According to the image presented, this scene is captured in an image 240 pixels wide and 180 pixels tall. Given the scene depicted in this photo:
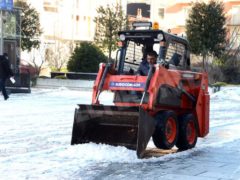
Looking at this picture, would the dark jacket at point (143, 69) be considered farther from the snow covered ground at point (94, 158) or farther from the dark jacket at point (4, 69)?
the dark jacket at point (4, 69)

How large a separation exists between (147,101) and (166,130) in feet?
2.55

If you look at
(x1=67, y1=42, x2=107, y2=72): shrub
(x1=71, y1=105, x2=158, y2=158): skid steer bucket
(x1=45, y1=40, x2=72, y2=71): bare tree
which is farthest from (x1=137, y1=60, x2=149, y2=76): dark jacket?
(x1=45, y1=40, x2=72, y2=71): bare tree

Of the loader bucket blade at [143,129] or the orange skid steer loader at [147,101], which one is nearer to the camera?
the loader bucket blade at [143,129]

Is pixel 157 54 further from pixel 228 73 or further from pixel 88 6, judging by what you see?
pixel 88 6

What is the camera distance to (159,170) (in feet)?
29.2

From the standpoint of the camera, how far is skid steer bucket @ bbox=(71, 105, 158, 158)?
9.66 meters

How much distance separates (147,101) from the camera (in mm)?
10141

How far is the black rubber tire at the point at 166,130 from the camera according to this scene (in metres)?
10.3

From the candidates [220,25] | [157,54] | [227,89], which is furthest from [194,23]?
[157,54]

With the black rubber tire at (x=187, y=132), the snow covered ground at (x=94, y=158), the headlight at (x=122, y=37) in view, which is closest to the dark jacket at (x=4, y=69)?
the snow covered ground at (x=94, y=158)

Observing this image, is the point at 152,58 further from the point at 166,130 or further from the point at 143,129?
the point at 143,129

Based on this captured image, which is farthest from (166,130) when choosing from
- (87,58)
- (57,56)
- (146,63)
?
(57,56)

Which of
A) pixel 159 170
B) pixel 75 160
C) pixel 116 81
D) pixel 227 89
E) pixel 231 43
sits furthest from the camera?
pixel 231 43

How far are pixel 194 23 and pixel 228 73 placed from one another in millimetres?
3622
